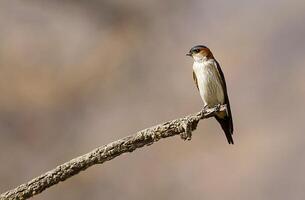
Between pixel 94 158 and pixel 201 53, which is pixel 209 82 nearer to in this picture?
pixel 201 53

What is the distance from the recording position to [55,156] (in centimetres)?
1499

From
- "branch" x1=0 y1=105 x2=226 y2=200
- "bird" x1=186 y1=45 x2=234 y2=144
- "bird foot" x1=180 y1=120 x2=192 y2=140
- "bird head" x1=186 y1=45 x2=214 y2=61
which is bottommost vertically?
"branch" x1=0 y1=105 x2=226 y2=200

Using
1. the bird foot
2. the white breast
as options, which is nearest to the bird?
the white breast

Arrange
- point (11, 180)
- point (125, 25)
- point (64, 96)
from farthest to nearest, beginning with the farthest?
point (125, 25) → point (64, 96) → point (11, 180)

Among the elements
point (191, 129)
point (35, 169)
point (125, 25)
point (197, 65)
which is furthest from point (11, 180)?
point (191, 129)

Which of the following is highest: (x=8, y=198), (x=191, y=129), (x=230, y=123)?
(x=230, y=123)

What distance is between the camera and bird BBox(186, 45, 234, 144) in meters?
6.61

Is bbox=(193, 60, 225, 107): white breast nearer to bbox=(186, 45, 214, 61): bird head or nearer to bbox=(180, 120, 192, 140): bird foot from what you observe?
bbox=(186, 45, 214, 61): bird head

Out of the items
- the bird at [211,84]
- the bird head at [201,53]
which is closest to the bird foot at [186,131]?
the bird at [211,84]

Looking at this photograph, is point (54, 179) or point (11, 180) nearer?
point (54, 179)

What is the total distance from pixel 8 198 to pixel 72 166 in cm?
31

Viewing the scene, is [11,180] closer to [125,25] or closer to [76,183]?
[76,183]

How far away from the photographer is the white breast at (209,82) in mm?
6707

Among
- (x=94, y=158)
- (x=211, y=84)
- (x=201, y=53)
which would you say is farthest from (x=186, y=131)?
(x=201, y=53)
